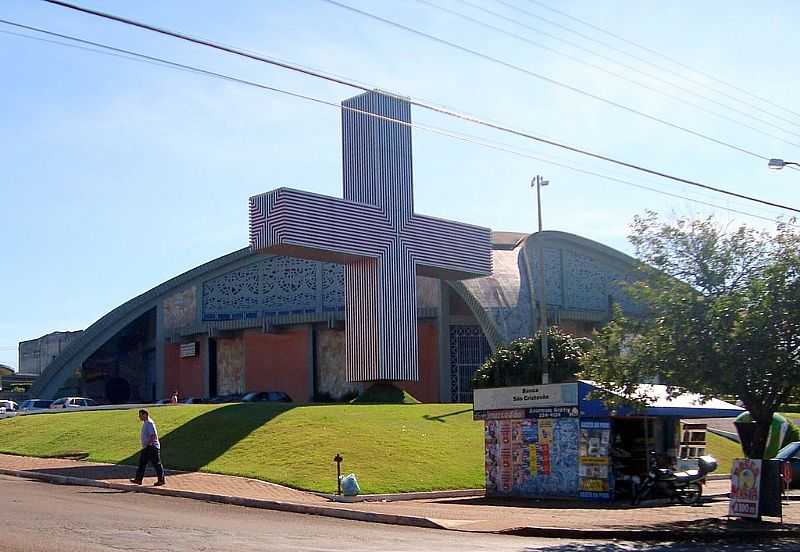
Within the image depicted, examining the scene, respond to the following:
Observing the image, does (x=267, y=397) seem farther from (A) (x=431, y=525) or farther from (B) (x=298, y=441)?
(A) (x=431, y=525)

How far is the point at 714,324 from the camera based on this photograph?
53.4 ft

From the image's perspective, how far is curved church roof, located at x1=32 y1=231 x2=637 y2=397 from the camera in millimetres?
53969

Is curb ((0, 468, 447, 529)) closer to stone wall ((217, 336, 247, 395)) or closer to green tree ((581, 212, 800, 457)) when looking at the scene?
green tree ((581, 212, 800, 457))

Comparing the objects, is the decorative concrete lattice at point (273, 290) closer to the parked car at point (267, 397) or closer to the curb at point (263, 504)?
the parked car at point (267, 397)

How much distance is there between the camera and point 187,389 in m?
65.2

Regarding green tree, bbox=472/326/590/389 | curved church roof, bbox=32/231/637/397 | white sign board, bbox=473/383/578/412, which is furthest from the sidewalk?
curved church roof, bbox=32/231/637/397

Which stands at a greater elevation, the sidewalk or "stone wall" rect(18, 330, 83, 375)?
A: "stone wall" rect(18, 330, 83, 375)

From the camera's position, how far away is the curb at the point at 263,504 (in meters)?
17.3

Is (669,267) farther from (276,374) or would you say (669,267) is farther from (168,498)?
(276,374)

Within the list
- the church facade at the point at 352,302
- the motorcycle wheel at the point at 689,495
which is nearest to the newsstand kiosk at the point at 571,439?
the motorcycle wheel at the point at 689,495

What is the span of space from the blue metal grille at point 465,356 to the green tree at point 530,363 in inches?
432

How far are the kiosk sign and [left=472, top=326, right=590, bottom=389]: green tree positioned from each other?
75.6 ft

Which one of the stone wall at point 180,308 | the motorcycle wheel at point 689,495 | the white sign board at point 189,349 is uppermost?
the stone wall at point 180,308

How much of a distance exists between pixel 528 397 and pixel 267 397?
32.6 meters
